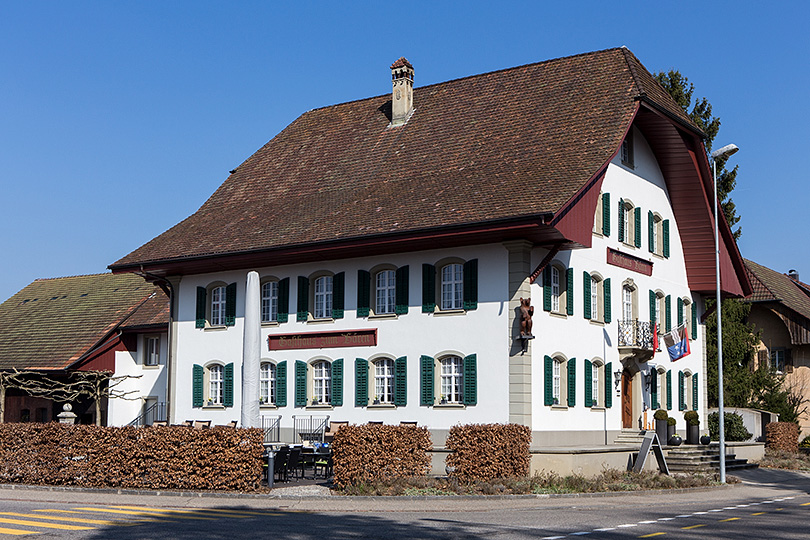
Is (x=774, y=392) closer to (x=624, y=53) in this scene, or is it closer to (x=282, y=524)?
(x=624, y=53)

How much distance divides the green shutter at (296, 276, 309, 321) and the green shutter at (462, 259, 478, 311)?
5.48 metres

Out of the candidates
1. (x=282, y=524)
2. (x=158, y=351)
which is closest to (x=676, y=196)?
(x=158, y=351)

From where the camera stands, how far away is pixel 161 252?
32.5 m

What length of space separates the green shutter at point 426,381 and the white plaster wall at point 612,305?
285 centimetres

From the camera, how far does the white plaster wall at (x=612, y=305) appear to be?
2655cm

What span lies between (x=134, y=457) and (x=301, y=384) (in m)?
9.38

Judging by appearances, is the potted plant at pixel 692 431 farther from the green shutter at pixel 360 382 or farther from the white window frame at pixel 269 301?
the white window frame at pixel 269 301

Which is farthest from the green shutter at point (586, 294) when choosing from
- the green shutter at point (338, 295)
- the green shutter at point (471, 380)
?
the green shutter at point (338, 295)

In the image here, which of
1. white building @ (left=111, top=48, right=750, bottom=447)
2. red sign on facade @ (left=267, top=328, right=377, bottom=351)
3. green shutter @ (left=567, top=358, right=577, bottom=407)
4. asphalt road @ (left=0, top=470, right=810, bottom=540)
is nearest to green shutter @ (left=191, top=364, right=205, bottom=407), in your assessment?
white building @ (left=111, top=48, right=750, bottom=447)

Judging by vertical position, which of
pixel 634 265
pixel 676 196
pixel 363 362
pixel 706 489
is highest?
pixel 676 196

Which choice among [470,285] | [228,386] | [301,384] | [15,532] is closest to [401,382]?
[470,285]

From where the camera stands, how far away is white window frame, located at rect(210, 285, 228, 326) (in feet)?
105

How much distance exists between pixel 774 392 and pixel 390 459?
23738 millimetres

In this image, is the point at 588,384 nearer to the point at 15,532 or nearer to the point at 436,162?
the point at 436,162
